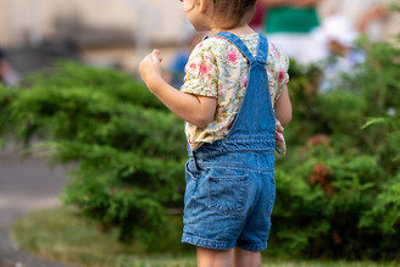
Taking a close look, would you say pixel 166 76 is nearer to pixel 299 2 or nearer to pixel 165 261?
pixel 165 261

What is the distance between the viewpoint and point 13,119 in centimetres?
371

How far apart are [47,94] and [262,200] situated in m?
1.94

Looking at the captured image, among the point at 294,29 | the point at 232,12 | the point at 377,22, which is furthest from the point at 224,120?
the point at 377,22

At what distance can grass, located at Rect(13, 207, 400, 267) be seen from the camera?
3132 millimetres

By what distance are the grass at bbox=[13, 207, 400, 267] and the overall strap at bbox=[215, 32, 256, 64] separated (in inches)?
54.1

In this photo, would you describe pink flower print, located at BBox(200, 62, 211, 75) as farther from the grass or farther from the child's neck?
the grass

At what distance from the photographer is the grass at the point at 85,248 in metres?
3.13

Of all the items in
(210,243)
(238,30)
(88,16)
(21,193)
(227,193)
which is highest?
(238,30)

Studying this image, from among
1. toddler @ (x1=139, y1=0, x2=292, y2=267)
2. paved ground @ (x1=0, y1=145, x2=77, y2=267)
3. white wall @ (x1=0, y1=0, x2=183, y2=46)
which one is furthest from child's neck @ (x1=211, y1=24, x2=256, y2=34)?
white wall @ (x1=0, y1=0, x2=183, y2=46)

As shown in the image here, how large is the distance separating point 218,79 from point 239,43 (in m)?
0.16

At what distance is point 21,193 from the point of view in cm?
620

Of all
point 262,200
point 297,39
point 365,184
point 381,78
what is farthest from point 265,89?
point 297,39

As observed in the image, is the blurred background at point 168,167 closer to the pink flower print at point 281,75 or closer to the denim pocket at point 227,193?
the pink flower print at point 281,75

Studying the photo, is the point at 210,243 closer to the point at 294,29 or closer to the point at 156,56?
the point at 156,56
